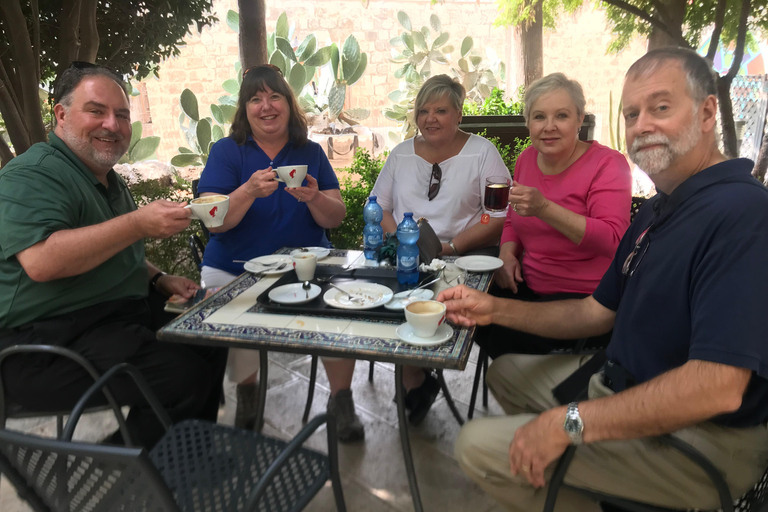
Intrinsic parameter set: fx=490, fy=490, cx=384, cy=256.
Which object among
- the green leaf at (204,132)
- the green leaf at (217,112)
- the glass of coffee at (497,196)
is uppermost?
the green leaf at (217,112)

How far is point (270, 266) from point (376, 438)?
996mm

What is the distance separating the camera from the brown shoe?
2346mm

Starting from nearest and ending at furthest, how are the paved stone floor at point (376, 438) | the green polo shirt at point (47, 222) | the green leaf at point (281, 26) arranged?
the green polo shirt at point (47, 222)
the paved stone floor at point (376, 438)
the green leaf at point (281, 26)

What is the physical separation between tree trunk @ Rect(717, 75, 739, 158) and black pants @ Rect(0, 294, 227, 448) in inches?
179

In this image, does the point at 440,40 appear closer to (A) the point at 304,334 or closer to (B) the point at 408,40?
(B) the point at 408,40

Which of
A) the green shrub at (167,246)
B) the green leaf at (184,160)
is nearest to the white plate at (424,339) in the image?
the green shrub at (167,246)

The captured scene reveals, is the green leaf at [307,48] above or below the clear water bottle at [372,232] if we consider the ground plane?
above

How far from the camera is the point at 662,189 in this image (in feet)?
4.77

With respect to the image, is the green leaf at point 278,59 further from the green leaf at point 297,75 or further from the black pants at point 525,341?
the black pants at point 525,341

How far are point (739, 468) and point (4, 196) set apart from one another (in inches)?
92.4

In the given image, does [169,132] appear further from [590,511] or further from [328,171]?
[590,511]

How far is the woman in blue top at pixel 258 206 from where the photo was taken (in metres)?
2.42

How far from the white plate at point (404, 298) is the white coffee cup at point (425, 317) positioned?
147mm

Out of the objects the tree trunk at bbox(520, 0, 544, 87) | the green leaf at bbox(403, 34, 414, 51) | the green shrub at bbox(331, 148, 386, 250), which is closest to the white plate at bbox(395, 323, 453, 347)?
the green shrub at bbox(331, 148, 386, 250)
